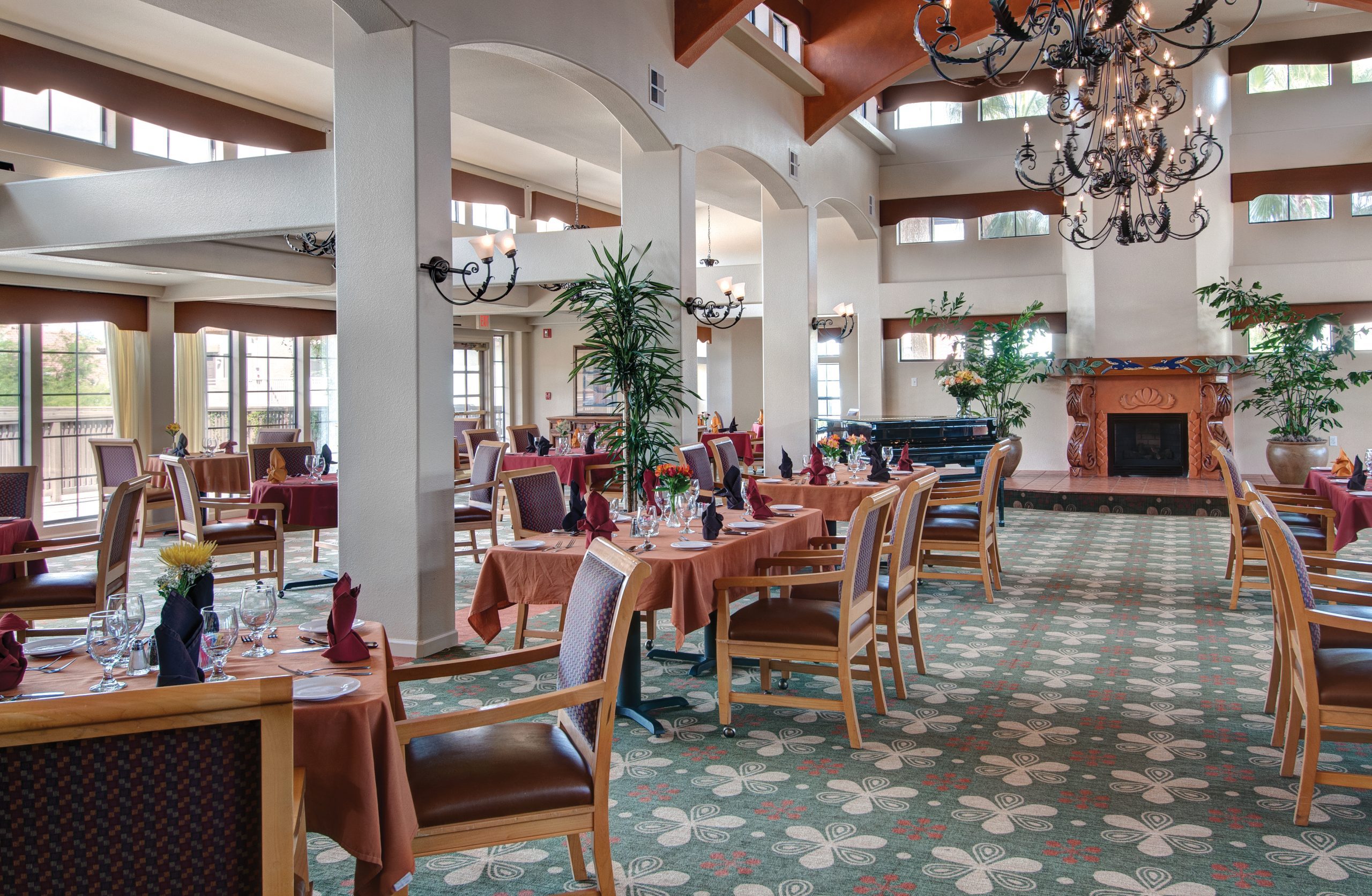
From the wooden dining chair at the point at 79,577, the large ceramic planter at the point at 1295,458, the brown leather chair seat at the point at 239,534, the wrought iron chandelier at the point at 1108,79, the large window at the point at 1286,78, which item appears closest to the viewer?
the wrought iron chandelier at the point at 1108,79

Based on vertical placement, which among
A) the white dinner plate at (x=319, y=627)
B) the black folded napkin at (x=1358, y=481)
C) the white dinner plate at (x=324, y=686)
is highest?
the black folded napkin at (x=1358, y=481)

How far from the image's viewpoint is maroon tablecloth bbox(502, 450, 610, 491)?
10102 mm

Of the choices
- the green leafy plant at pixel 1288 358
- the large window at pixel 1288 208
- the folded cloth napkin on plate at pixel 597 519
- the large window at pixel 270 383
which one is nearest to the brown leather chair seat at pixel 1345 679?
the folded cloth napkin on plate at pixel 597 519

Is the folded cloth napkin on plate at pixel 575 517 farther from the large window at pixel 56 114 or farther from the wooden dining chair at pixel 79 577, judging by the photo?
the large window at pixel 56 114

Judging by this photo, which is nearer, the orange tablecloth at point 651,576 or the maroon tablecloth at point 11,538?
the orange tablecloth at point 651,576

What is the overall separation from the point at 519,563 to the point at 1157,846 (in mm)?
2470

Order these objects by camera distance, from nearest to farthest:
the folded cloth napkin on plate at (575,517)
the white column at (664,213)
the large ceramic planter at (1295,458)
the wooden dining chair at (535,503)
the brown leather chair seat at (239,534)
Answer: the folded cloth napkin on plate at (575,517), the wooden dining chair at (535,503), the brown leather chair seat at (239,534), the white column at (664,213), the large ceramic planter at (1295,458)

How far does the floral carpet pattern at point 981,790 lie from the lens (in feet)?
9.01

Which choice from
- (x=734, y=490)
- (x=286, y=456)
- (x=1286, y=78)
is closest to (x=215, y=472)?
(x=286, y=456)

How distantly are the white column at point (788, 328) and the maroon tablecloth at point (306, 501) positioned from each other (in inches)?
193

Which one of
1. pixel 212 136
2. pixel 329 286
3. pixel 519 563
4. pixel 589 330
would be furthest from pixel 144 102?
pixel 589 330

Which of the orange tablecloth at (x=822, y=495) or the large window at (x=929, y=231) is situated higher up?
the large window at (x=929, y=231)

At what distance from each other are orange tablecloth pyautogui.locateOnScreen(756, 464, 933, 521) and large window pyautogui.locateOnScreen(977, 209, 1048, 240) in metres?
8.87

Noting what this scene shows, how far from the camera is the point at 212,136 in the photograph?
870cm
